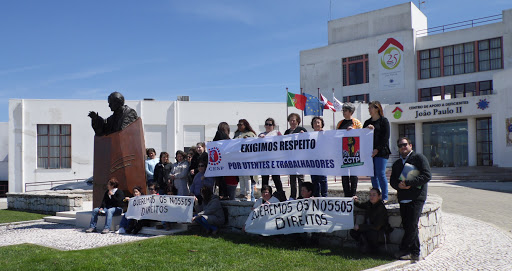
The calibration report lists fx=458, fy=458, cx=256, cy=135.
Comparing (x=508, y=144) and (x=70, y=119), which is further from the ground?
(x=70, y=119)

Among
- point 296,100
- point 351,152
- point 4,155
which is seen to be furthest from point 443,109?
point 4,155

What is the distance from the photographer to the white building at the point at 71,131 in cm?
2833

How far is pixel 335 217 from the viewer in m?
7.78

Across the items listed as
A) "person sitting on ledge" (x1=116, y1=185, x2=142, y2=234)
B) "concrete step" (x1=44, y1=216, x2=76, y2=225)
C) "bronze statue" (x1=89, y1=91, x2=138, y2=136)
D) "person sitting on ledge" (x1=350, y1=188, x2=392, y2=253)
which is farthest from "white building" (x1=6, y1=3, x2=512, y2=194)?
"person sitting on ledge" (x1=350, y1=188, x2=392, y2=253)

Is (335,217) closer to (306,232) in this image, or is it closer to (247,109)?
(306,232)

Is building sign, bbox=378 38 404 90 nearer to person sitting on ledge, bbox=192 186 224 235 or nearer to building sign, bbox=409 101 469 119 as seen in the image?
building sign, bbox=409 101 469 119

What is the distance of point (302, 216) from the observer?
8.09 metres

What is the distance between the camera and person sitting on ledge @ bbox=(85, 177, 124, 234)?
1046 centimetres

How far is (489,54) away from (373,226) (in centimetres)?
3331

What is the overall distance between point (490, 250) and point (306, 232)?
126 inches

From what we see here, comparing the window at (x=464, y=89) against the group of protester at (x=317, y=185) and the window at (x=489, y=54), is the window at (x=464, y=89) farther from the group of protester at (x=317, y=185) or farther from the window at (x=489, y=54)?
the group of protester at (x=317, y=185)

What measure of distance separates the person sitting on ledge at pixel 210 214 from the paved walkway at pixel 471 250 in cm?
405

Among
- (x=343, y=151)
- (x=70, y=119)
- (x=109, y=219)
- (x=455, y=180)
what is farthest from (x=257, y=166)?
(x=70, y=119)

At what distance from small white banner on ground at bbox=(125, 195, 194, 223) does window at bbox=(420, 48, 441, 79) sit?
32955mm
